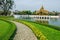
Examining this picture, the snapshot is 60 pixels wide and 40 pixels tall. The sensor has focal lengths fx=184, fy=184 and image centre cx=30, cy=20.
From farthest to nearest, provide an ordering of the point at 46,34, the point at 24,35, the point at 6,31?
the point at 6,31, the point at 46,34, the point at 24,35

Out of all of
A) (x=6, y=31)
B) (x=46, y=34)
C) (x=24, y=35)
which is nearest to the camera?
(x=24, y=35)

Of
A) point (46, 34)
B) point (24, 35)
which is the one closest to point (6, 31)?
point (24, 35)

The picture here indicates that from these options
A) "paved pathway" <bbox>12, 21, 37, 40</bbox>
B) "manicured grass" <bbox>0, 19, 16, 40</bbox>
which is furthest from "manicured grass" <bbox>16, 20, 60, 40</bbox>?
"manicured grass" <bbox>0, 19, 16, 40</bbox>

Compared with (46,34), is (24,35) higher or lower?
higher

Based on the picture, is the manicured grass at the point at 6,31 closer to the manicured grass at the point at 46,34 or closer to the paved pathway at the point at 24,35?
the paved pathway at the point at 24,35

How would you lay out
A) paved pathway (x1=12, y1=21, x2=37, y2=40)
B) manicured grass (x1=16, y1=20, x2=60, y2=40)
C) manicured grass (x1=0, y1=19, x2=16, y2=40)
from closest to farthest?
manicured grass (x1=0, y1=19, x2=16, y2=40), paved pathway (x1=12, y1=21, x2=37, y2=40), manicured grass (x1=16, y1=20, x2=60, y2=40)

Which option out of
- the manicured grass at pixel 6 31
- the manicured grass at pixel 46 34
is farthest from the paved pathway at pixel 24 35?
the manicured grass at pixel 6 31

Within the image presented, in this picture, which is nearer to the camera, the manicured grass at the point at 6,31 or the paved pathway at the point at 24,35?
the manicured grass at the point at 6,31

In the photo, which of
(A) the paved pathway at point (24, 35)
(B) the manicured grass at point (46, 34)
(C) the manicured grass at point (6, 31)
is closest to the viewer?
(C) the manicured grass at point (6, 31)

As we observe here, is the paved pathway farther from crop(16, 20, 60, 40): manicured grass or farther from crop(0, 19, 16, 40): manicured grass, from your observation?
crop(0, 19, 16, 40): manicured grass

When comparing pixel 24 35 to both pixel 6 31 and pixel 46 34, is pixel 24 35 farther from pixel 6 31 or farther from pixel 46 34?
pixel 6 31

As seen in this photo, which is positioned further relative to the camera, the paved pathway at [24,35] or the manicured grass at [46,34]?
Answer: the manicured grass at [46,34]

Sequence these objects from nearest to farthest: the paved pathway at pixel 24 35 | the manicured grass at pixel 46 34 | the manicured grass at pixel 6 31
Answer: the manicured grass at pixel 6 31 → the paved pathway at pixel 24 35 → the manicured grass at pixel 46 34

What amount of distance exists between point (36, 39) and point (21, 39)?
1009mm
